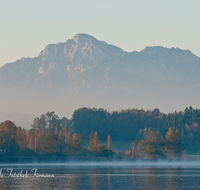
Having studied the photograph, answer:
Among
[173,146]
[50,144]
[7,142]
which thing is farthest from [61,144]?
[173,146]

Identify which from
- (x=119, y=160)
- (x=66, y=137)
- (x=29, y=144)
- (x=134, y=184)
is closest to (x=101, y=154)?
(x=119, y=160)

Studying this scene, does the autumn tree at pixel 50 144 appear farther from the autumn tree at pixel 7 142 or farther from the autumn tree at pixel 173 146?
the autumn tree at pixel 173 146

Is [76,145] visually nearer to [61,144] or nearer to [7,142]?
[61,144]

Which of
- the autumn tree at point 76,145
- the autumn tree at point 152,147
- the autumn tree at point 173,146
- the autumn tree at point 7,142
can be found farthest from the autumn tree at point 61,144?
the autumn tree at point 173,146

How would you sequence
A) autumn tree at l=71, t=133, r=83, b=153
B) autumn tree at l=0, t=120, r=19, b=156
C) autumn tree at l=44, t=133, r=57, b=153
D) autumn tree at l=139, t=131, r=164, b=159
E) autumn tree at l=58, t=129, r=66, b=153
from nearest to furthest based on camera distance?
1. autumn tree at l=0, t=120, r=19, b=156
2. autumn tree at l=44, t=133, r=57, b=153
3. autumn tree at l=139, t=131, r=164, b=159
4. autumn tree at l=71, t=133, r=83, b=153
5. autumn tree at l=58, t=129, r=66, b=153

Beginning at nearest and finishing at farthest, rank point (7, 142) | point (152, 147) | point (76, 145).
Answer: point (7, 142) → point (152, 147) → point (76, 145)

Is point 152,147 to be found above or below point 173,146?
below

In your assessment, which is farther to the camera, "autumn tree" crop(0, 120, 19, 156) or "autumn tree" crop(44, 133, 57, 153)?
"autumn tree" crop(44, 133, 57, 153)

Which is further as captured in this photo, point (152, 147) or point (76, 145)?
point (76, 145)

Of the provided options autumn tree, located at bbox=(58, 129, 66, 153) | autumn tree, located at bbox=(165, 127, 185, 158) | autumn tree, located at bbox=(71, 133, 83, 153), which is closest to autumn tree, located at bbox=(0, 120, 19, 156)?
autumn tree, located at bbox=(58, 129, 66, 153)

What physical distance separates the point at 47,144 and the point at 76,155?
12.6 metres

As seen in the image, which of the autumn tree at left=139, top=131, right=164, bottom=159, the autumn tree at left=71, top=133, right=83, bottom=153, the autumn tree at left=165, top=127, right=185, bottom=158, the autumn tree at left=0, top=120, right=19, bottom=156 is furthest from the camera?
the autumn tree at left=165, top=127, right=185, bottom=158

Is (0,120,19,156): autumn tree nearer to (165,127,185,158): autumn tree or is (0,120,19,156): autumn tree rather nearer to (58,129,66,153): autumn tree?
(58,129,66,153): autumn tree

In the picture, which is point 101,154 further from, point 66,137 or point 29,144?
point 29,144
